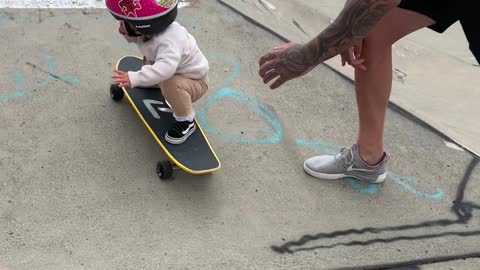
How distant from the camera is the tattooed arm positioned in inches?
75.6

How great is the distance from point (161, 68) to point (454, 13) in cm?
131

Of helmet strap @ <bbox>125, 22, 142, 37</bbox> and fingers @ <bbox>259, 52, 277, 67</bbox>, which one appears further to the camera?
helmet strap @ <bbox>125, 22, 142, 37</bbox>

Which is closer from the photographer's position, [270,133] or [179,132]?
[179,132]

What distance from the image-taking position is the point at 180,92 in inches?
102

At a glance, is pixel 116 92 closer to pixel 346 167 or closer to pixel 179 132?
pixel 179 132

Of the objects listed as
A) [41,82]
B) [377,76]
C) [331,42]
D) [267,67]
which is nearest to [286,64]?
[267,67]

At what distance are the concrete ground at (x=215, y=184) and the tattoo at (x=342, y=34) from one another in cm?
74

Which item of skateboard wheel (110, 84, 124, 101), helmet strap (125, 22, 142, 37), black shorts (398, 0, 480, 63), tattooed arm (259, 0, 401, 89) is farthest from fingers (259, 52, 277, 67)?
skateboard wheel (110, 84, 124, 101)

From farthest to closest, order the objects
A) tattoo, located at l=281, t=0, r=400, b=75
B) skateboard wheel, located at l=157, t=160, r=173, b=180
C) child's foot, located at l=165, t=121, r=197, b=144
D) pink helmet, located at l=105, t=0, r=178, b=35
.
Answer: child's foot, located at l=165, t=121, r=197, b=144, skateboard wheel, located at l=157, t=160, r=173, b=180, pink helmet, located at l=105, t=0, r=178, b=35, tattoo, located at l=281, t=0, r=400, b=75

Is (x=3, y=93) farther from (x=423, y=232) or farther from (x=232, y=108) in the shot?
(x=423, y=232)

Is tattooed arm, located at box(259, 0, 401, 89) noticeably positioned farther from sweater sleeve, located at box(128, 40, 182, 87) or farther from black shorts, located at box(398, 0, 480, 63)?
sweater sleeve, located at box(128, 40, 182, 87)

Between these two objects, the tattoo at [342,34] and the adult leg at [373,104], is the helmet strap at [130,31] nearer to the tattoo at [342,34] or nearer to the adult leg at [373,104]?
the tattoo at [342,34]

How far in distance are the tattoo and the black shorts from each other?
285 millimetres

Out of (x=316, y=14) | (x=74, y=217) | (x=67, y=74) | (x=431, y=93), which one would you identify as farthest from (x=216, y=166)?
(x=316, y=14)
